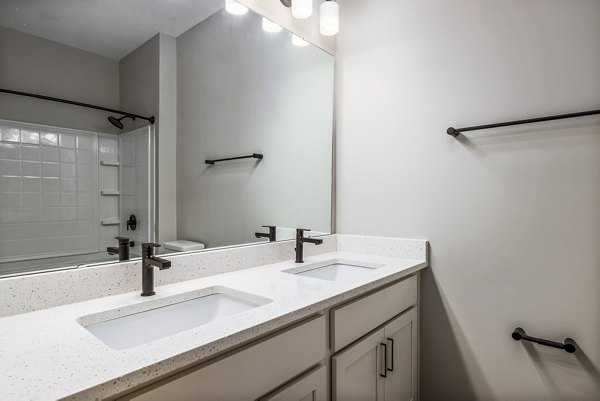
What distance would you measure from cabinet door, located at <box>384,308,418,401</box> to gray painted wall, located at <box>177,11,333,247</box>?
0.65 meters

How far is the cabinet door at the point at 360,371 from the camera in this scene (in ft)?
3.48

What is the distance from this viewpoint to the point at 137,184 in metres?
1.08

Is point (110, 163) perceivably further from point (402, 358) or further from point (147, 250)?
point (402, 358)

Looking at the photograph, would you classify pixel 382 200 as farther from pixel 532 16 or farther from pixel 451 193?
pixel 532 16

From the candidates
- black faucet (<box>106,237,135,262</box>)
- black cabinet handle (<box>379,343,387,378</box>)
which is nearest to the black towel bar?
black cabinet handle (<box>379,343,387,378</box>)

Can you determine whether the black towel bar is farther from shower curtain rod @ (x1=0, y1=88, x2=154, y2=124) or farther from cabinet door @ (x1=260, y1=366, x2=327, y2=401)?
shower curtain rod @ (x1=0, y1=88, x2=154, y2=124)

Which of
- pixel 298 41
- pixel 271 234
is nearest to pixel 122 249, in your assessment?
pixel 271 234

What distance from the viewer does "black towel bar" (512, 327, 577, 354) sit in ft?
3.92

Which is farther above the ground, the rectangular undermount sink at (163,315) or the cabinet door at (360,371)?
the rectangular undermount sink at (163,315)

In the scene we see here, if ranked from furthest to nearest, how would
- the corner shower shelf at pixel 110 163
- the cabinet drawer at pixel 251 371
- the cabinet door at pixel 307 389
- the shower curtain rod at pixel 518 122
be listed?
the shower curtain rod at pixel 518 122 < the corner shower shelf at pixel 110 163 < the cabinet door at pixel 307 389 < the cabinet drawer at pixel 251 371

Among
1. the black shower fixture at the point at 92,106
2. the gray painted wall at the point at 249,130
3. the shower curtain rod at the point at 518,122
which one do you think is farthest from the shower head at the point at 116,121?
the shower curtain rod at the point at 518,122

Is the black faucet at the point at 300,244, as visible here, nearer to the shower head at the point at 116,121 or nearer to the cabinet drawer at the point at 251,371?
the cabinet drawer at the point at 251,371

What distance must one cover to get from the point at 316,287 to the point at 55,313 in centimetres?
73

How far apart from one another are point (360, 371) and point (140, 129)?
1.12 metres
